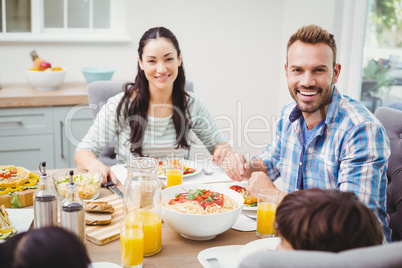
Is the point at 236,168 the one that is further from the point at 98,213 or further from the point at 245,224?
the point at 98,213

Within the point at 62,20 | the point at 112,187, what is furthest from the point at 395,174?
the point at 62,20

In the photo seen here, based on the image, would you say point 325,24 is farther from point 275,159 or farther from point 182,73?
point 275,159

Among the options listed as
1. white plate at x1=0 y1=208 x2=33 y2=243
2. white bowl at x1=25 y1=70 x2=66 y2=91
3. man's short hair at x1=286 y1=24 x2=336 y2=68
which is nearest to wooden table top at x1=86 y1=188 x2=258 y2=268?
white plate at x1=0 y1=208 x2=33 y2=243

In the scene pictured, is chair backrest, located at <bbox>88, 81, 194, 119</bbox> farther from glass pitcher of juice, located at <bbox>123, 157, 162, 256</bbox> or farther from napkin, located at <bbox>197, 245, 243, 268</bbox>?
napkin, located at <bbox>197, 245, 243, 268</bbox>

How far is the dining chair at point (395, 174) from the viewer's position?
1689 mm

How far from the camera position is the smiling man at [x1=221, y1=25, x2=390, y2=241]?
1.52 m

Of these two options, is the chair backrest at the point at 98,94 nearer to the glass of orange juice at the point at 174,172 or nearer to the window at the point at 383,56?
the glass of orange juice at the point at 174,172

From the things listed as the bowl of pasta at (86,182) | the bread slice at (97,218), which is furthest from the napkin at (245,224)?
the bowl of pasta at (86,182)

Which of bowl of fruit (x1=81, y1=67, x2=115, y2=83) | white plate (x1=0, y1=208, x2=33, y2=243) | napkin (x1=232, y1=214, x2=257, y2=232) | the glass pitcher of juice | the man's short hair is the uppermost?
the man's short hair

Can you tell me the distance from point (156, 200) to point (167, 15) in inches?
109

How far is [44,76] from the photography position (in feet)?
10.5

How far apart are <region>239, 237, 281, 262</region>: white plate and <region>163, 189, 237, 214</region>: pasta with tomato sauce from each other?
155 mm

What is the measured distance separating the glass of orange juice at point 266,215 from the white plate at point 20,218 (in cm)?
70

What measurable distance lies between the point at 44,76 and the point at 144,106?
1.20 meters
